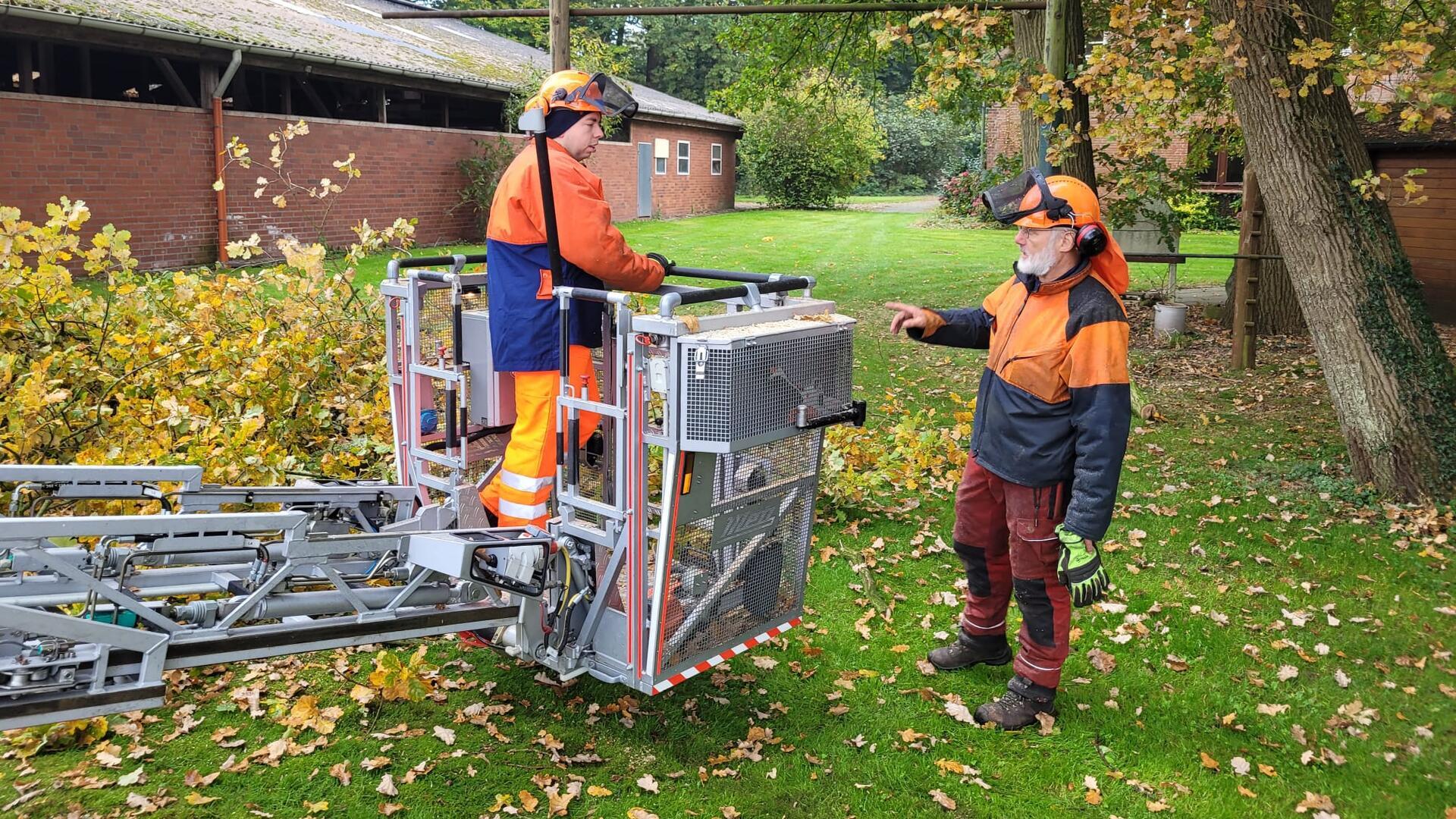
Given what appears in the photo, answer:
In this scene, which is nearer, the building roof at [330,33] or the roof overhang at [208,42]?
the roof overhang at [208,42]

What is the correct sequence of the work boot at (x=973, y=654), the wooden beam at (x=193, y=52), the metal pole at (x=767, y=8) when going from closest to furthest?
the work boot at (x=973, y=654)
the metal pole at (x=767, y=8)
the wooden beam at (x=193, y=52)

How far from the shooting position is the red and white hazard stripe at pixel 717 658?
13.4 ft

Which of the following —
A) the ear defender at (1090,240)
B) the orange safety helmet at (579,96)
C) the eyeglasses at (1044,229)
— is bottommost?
the ear defender at (1090,240)

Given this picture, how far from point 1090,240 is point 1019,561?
1295 millimetres

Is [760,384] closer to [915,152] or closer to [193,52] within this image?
[193,52]

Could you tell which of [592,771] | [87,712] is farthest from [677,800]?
[87,712]

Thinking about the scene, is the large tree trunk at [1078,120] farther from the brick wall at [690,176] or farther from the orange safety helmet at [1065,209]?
the brick wall at [690,176]

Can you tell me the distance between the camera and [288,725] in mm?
4441

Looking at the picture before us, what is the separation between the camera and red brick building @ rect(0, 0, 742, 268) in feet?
48.9

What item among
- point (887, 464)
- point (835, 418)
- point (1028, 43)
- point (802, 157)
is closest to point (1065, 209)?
point (835, 418)

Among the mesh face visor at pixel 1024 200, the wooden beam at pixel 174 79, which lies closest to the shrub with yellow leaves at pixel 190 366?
the mesh face visor at pixel 1024 200

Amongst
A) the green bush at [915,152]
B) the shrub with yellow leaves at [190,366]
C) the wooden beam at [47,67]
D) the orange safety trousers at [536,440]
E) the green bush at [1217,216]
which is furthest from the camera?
the green bush at [915,152]

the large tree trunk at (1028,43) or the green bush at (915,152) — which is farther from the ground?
the green bush at (915,152)

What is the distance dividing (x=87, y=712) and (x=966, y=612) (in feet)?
11.6
